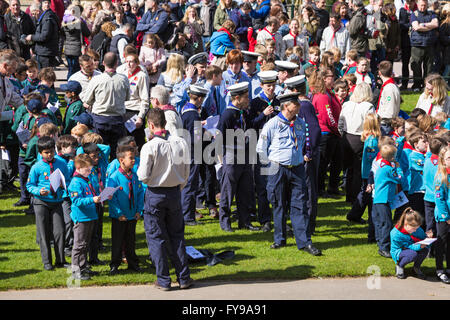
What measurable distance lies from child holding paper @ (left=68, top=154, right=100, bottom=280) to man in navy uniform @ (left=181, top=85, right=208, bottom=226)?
2.44m

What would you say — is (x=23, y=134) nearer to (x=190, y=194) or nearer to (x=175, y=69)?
(x=190, y=194)

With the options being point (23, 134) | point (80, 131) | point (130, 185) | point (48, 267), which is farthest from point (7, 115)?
point (130, 185)

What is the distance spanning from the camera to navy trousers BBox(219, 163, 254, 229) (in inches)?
420

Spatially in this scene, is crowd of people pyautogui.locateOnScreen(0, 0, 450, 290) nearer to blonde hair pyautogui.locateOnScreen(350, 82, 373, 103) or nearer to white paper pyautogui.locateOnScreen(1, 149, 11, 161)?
blonde hair pyautogui.locateOnScreen(350, 82, 373, 103)

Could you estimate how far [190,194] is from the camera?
36.2 feet

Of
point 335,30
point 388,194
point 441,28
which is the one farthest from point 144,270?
point 441,28

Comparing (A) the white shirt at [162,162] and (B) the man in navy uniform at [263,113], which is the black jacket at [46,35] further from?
(A) the white shirt at [162,162]

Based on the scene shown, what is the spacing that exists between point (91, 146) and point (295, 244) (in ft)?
10.2

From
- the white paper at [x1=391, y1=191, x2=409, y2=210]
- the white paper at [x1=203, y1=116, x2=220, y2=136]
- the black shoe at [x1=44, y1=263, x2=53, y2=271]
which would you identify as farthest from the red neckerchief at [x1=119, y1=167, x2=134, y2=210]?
the white paper at [x1=391, y1=191, x2=409, y2=210]

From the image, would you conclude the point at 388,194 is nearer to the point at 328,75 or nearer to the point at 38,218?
the point at 328,75

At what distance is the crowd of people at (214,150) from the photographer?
873 centimetres

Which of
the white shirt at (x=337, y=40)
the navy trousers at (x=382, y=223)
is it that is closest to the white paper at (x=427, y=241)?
the navy trousers at (x=382, y=223)

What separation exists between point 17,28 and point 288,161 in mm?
9564

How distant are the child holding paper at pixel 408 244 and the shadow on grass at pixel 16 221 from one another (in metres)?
5.36
